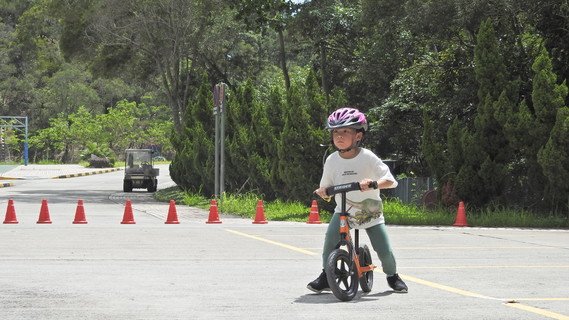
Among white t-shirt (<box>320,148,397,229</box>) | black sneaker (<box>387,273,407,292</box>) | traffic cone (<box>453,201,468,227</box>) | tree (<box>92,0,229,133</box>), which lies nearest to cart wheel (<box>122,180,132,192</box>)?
tree (<box>92,0,229,133</box>)

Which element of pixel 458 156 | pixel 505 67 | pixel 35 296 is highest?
pixel 505 67

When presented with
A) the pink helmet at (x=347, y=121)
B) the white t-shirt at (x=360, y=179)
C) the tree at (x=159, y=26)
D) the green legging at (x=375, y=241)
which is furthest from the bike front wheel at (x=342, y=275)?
the tree at (x=159, y=26)

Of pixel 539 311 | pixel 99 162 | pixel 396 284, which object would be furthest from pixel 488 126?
→ pixel 99 162

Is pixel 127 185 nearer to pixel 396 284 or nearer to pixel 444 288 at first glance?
pixel 444 288

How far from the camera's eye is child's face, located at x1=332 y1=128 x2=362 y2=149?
33.2 feet

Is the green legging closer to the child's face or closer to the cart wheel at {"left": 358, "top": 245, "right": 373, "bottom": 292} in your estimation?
the cart wheel at {"left": 358, "top": 245, "right": 373, "bottom": 292}

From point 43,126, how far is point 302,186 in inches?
3355

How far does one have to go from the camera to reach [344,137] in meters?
10.1

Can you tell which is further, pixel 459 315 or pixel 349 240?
pixel 349 240

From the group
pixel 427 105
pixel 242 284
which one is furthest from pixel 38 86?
pixel 242 284

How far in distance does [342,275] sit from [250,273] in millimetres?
2874

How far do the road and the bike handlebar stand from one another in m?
0.99

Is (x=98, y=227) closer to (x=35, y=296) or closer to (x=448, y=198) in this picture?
(x=448, y=198)

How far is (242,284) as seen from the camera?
11.5 metres
